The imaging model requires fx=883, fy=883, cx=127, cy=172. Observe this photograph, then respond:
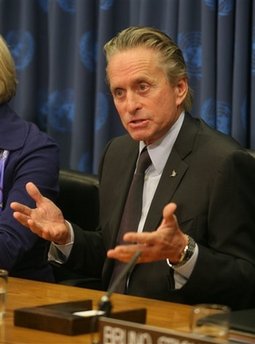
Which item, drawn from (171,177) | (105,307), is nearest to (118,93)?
(171,177)

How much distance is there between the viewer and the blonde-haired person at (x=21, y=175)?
9.40 feet

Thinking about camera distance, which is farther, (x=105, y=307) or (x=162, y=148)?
(x=162, y=148)

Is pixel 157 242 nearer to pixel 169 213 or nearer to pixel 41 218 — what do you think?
pixel 169 213

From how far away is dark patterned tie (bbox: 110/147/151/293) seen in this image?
2.65m

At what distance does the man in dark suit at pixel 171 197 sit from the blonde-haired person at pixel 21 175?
0.71 ft

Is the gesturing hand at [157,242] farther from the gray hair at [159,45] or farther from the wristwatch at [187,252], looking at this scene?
the gray hair at [159,45]

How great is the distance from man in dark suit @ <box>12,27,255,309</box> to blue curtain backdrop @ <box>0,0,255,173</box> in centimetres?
59

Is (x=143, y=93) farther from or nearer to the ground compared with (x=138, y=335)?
farther from the ground

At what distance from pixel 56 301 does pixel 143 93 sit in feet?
2.41

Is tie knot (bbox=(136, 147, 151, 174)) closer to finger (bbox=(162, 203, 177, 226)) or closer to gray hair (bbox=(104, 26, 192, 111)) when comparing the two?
gray hair (bbox=(104, 26, 192, 111))

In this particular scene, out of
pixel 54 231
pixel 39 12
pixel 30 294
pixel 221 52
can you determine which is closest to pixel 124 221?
pixel 54 231

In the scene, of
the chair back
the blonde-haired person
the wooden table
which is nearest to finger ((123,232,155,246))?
the wooden table

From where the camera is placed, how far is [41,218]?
2475 millimetres

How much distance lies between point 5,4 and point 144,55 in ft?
4.89
